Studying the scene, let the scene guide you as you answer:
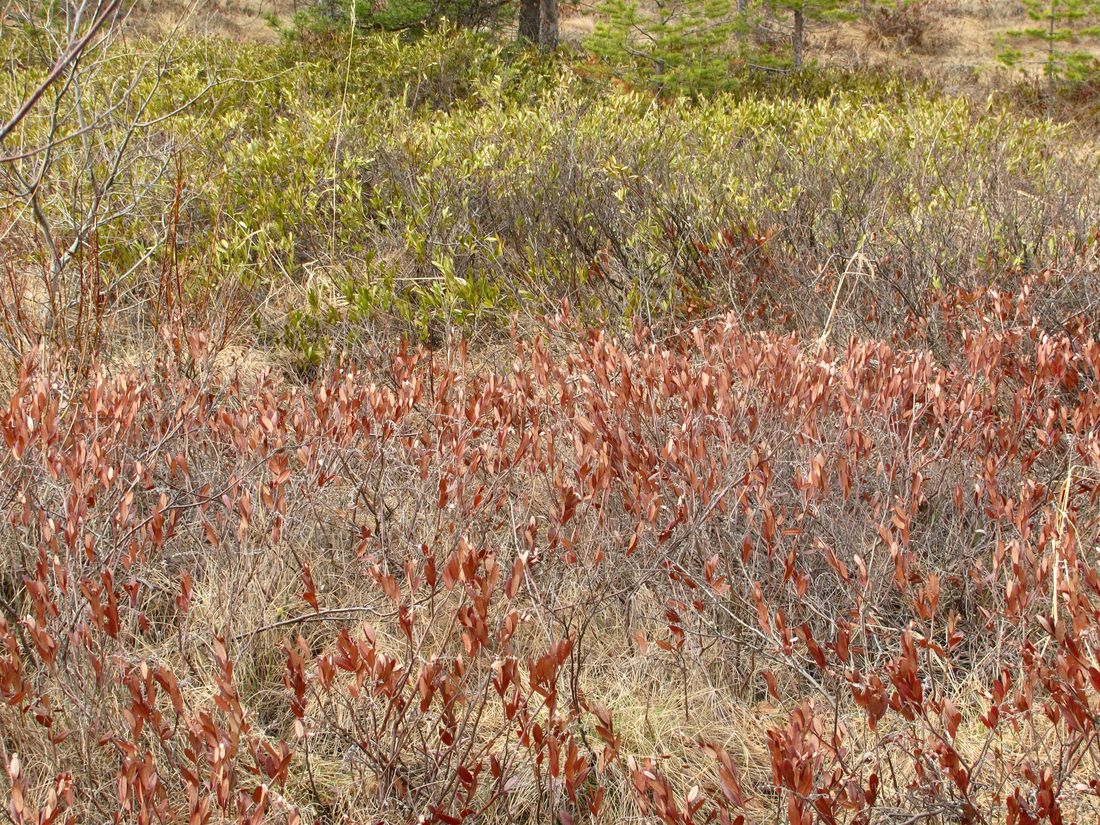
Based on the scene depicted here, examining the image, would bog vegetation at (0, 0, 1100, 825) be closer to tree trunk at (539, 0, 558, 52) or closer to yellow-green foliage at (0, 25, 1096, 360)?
yellow-green foliage at (0, 25, 1096, 360)

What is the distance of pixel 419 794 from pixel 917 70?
16.3m

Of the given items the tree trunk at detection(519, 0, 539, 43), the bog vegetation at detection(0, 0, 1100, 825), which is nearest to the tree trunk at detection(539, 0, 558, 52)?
the tree trunk at detection(519, 0, 539, 43)

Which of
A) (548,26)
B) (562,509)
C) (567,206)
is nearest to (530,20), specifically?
(548,26)

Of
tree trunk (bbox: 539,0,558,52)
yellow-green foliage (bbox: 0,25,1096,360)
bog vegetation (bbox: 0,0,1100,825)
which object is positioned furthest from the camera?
tree trunk (bbox: 539,0,558,52)

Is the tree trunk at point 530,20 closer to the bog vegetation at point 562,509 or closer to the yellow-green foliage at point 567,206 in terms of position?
the yellow-green foliage at point 567,206

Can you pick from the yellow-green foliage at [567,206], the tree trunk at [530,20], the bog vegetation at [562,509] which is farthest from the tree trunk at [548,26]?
the bog vegetation at [562,509]

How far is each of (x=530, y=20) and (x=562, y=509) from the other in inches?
441

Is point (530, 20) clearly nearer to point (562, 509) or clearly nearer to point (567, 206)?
point (567, 206)

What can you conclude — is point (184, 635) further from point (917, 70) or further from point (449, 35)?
point (917, 70)

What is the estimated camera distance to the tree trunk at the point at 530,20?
12.3 m

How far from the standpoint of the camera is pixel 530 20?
12305 millimetres

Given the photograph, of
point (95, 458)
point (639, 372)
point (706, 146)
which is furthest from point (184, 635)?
point (706, 146)

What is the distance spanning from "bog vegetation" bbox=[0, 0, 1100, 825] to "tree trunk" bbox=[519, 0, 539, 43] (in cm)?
750

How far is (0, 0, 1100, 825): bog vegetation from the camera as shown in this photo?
67.8 inches
